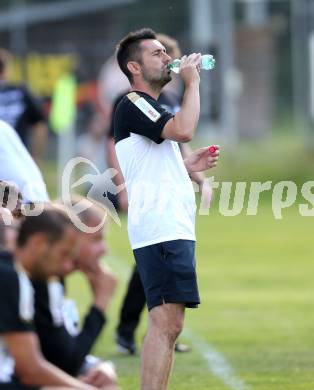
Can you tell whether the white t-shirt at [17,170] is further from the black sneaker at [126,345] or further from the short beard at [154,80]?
the black sneaker at [126,345]

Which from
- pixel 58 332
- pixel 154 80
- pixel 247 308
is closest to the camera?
pixel 58 332

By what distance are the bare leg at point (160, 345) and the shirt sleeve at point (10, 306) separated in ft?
6.46

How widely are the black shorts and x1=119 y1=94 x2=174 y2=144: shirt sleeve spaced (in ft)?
2.02

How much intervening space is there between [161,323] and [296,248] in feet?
36.8

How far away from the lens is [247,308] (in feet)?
43.0

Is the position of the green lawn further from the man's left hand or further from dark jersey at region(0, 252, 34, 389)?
dark jersey at region(0, 252, 34, 389)

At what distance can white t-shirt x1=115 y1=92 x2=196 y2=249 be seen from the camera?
25.4ft

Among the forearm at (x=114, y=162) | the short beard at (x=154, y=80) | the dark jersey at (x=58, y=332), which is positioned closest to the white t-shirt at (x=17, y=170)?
the short beard at (x=154, y=80)

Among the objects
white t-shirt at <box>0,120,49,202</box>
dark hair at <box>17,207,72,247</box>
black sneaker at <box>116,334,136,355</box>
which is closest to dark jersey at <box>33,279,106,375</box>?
dark hair at <box>17,207,72,247</box>

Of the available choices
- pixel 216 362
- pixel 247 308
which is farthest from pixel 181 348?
pixel 247 308

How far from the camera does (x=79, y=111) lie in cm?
3053

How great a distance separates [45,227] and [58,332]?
769 mm

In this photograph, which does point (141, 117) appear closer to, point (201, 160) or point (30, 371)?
point (201, 160)

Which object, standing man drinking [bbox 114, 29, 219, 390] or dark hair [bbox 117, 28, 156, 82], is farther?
dark hair [bbox 117, 28, 156, 82]
